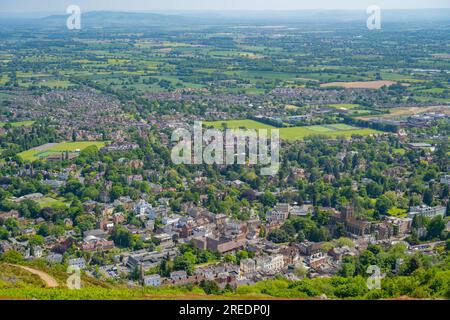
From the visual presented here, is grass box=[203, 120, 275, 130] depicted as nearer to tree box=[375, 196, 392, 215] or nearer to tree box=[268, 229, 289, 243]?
tree box=[375, 196, 392, 215]

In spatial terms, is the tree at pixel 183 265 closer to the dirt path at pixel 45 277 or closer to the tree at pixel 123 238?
the tree at pixel 123 238

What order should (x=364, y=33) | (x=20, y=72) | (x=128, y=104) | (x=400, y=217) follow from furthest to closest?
(x=364, y=33), (x=20, y=72), (x=128, y=104), (x=400, y=217)

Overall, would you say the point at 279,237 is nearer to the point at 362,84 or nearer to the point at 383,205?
the point at 383,205

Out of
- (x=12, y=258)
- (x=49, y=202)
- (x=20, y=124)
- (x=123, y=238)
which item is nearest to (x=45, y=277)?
(x=12, y=258)

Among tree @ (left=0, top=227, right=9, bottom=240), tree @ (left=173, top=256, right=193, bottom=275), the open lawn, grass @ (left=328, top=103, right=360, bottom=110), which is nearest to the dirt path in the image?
tree @ (left=173, top=256, right=193, bottom=275)

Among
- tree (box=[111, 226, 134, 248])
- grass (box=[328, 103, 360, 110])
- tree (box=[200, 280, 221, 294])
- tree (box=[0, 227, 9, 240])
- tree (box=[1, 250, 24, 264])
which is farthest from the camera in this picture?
grass (box=[328, 103, 360, 110])

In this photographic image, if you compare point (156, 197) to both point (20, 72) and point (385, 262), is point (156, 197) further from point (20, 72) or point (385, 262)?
point (20, 72)

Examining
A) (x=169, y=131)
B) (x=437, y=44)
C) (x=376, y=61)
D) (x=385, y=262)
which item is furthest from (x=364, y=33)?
(x=385, y=262)

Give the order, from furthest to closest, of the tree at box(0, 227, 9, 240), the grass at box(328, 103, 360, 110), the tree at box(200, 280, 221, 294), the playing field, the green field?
the grass at box(328, 103, 360, 110), the green field, the playing field, the tree at box(0, 227, 9, 240), the tree at box(200, 280, 221, 294)
